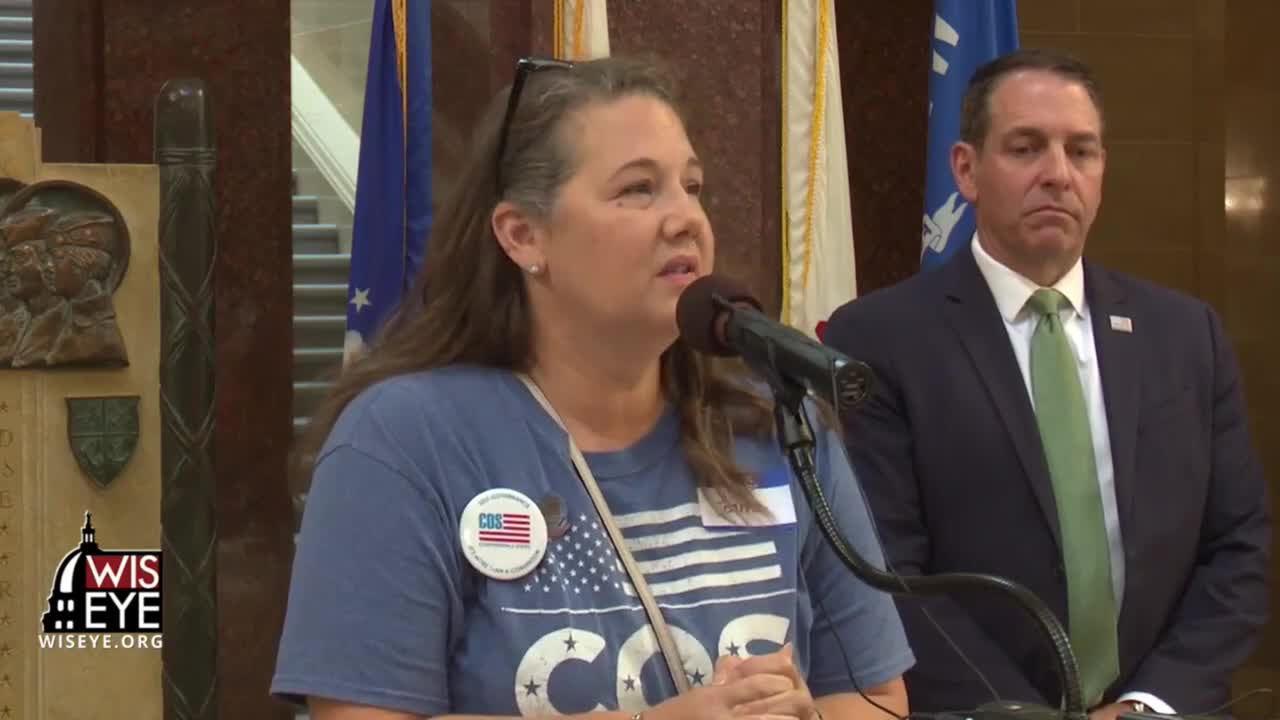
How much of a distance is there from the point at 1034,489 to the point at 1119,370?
0.31 m

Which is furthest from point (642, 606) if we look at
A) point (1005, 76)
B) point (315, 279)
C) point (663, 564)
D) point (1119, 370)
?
point (315, 279)

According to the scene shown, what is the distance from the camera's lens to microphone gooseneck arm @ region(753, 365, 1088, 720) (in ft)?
5.44

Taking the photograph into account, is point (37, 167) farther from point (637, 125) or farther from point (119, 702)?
point (637, 125)

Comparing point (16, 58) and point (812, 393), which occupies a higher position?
point (16, 58)

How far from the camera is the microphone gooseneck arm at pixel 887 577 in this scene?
166 cm

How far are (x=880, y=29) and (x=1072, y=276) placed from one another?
2.71 m

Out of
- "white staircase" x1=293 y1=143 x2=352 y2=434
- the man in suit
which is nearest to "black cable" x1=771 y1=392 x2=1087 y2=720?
the man in suit

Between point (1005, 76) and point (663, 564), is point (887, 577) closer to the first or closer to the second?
point (663, 564)

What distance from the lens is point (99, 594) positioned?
13.1 ft

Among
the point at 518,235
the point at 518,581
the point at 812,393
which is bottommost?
the point at 518,581

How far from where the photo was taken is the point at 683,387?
244 cm

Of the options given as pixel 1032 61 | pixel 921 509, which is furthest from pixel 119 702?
pixel 1032 61

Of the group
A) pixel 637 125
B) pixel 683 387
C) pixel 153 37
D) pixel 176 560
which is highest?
pixel 153 37

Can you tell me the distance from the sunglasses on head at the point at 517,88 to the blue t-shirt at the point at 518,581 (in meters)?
0.31
